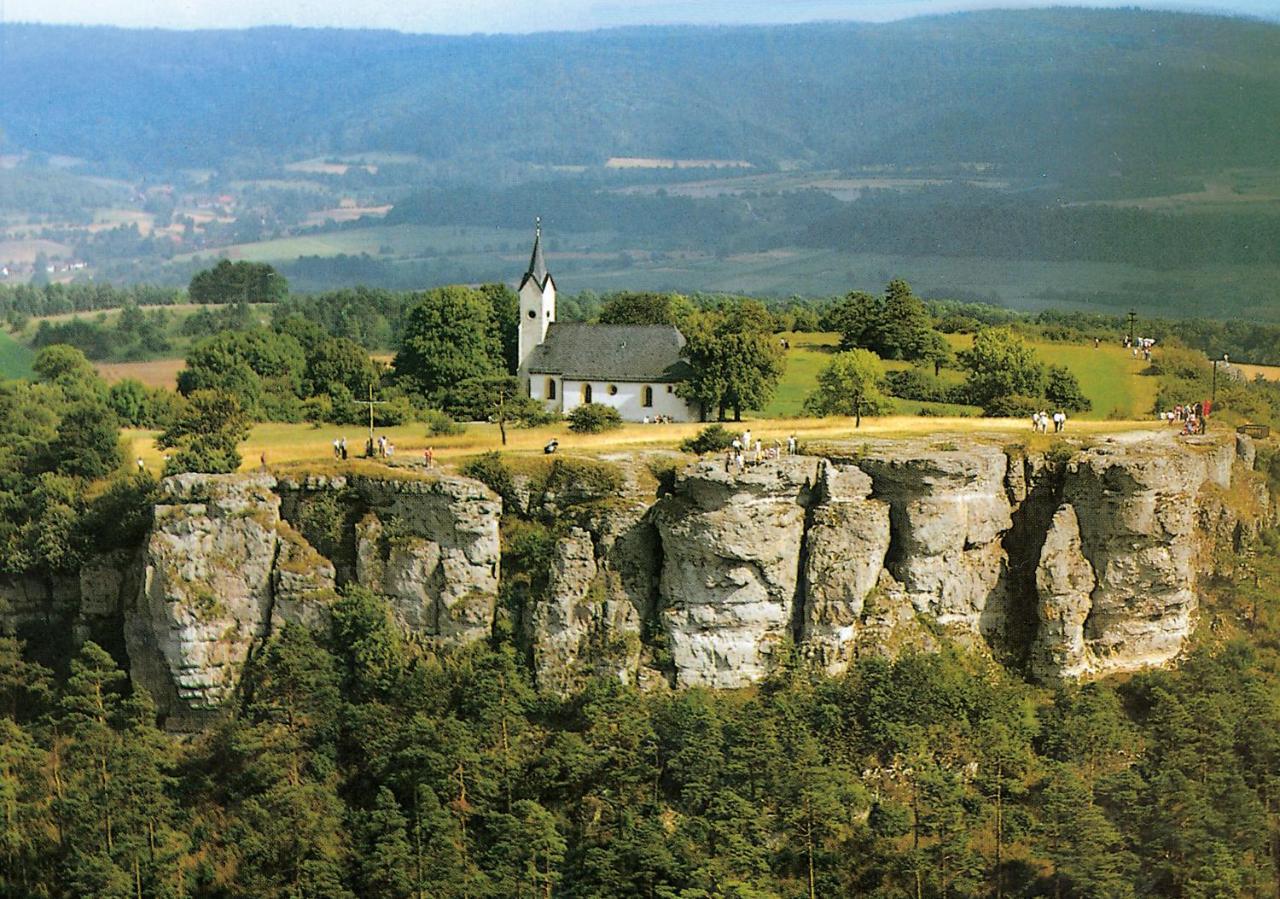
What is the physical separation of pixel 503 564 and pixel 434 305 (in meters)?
18.0

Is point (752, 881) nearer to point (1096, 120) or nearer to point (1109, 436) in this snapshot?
point (1109, 436)

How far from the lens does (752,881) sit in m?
35.6

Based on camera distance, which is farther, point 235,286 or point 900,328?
point 235,286

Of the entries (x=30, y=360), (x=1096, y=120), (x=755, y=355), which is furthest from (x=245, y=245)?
(x=755, y=355)

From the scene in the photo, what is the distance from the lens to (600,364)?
175ft

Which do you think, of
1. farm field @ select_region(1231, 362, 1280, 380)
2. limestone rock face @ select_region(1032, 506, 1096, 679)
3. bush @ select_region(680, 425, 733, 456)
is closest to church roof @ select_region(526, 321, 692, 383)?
bush @ select_region(680, 425, 733, 456)

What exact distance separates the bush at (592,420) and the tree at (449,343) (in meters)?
7.60

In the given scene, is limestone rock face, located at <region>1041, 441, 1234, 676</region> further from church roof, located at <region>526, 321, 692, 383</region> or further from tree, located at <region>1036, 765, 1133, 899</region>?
church roof, located at <region>526, 321, 692, 383</region>

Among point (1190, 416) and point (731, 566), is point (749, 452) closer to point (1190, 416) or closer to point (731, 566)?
point (731, 566)

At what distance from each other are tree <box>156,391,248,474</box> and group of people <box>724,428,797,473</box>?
1303 centimetres

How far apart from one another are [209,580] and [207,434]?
24.7 feet

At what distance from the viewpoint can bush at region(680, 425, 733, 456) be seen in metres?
43.0

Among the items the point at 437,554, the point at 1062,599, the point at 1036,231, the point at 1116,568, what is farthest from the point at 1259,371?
the point at 437,554

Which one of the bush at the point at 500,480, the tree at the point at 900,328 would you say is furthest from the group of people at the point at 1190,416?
the bush at the point at 500,480
